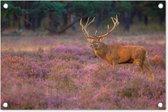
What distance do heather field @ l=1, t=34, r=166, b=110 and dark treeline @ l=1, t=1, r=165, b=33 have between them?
23 cm

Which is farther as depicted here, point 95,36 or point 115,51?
point 115,51

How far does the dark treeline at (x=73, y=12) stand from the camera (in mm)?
10695

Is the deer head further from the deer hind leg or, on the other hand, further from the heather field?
the deer hind leg

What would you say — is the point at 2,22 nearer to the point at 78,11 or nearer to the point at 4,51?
the point at 4,51

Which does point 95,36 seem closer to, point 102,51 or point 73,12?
point 102,51

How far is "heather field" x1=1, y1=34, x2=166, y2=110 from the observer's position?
1045cm

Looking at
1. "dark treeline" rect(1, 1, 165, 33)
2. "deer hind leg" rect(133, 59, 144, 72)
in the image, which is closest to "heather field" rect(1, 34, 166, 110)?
"deer hind leg" rect(133, 59, 144, 72)

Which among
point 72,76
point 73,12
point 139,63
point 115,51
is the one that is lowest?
point 72,76

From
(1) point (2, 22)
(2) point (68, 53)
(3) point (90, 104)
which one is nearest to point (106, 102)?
(3) point (90, 104)

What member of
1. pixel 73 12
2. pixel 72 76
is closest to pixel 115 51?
→ pixel 72 76

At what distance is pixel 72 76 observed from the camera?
10.7 metres

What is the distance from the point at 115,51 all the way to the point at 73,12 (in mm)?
815

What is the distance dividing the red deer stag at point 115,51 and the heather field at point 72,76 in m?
0.08

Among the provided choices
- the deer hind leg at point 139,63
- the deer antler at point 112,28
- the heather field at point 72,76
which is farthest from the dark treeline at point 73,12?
the deer hind leg at point 139,63
